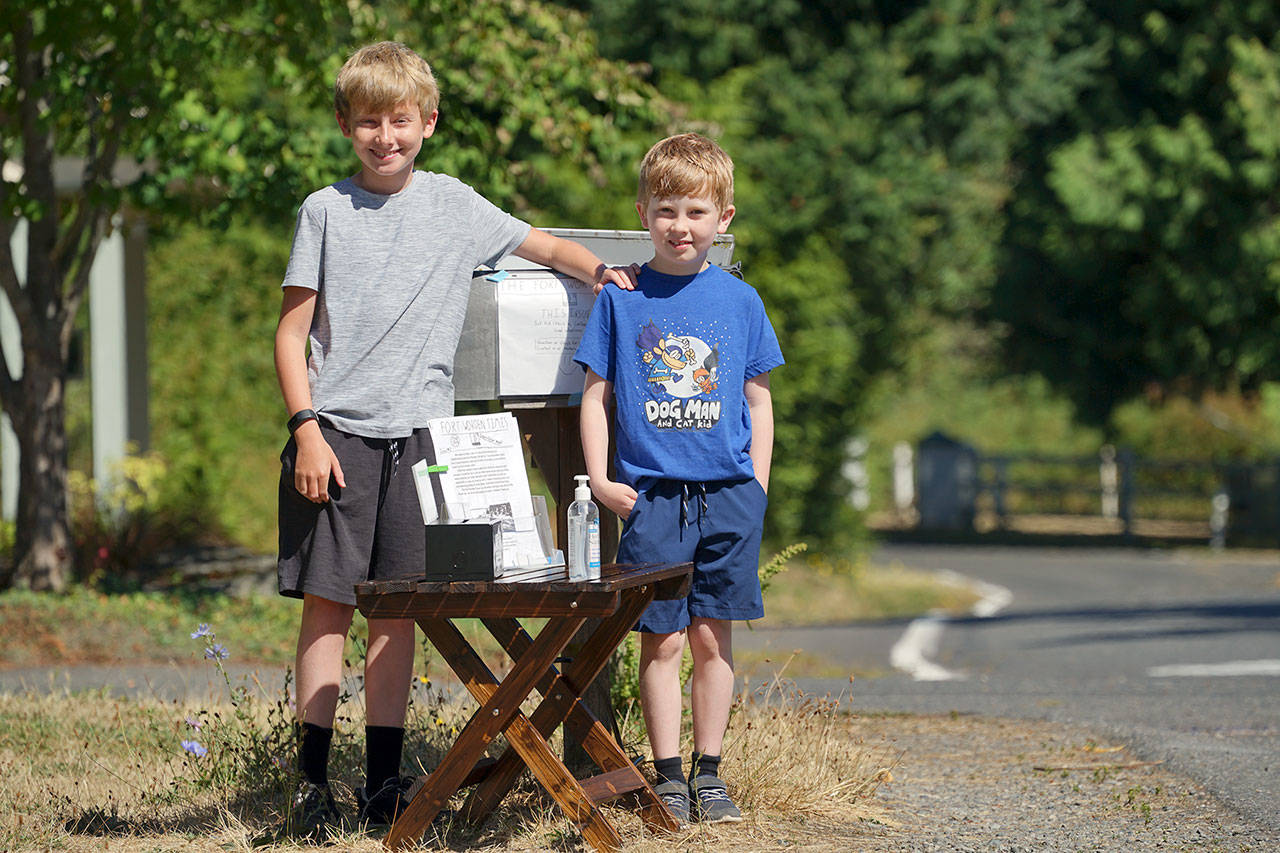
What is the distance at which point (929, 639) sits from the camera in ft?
37.4

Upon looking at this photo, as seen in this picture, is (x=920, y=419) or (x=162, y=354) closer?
(x=162, y=354)

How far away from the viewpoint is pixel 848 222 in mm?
17797

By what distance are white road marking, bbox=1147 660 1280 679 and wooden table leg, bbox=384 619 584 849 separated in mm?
5674

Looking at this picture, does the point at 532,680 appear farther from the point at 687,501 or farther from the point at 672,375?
the point at 672,375

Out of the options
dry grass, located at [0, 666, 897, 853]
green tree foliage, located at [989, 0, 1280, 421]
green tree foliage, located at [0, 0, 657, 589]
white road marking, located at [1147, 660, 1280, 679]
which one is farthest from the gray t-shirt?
green tree foliage, located at [989, 0, 1280, 421]

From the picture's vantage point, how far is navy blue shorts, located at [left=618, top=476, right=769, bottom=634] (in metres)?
3.92

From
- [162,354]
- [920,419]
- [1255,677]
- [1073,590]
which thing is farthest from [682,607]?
[920,419]

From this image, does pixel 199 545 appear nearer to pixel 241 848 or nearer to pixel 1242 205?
pixel 241 848

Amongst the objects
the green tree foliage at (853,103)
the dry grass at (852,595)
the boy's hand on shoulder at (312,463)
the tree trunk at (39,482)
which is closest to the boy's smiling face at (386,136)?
the boy's hand on shoulder at (312,463)

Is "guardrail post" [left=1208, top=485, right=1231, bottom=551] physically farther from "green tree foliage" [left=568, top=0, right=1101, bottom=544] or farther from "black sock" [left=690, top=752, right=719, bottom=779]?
"black sock" [left=690, top=752, right=719, bottom=779]

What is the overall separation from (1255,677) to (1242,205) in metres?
12.5

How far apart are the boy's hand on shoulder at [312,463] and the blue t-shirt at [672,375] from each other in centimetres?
68

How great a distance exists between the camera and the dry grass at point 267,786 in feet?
13.0

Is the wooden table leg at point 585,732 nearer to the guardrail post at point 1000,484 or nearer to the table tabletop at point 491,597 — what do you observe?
the table tabletop at point 491,597
